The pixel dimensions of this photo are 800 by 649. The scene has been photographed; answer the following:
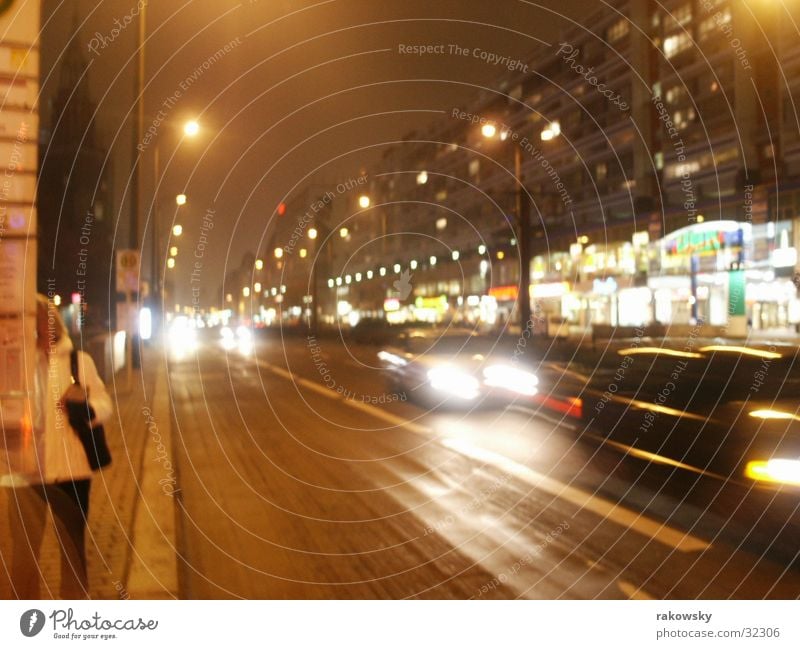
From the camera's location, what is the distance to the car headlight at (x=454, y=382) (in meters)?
16.0

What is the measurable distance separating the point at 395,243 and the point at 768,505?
3019 inches

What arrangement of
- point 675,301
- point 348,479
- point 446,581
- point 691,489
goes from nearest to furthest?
point 446,581 < point 691,489 < point 348,479 < point 675,301

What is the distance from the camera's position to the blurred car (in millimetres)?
7172

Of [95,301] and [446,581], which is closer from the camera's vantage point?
[446,581]

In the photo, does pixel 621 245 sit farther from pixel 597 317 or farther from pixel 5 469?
pixel 5 469

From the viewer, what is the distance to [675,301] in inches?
1923

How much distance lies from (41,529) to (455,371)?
11.6 meters

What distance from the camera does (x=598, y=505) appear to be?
8539 millimetres

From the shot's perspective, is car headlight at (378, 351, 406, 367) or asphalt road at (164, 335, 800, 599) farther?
car headlight at (378, 351, 406, 367)

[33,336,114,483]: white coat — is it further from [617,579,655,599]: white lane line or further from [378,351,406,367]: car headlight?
[378,351,406,367]: car headlight

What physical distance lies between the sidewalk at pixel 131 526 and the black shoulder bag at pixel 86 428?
2.34 feet

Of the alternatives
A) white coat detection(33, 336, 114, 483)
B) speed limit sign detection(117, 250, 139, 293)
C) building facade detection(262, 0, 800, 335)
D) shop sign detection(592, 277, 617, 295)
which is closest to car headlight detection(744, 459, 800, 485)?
white coat detection(33, 336, 114, 483)

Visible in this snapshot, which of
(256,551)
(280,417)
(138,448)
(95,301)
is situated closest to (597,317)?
(95,301)

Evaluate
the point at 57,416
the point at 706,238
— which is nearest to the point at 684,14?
the point at 706,238
